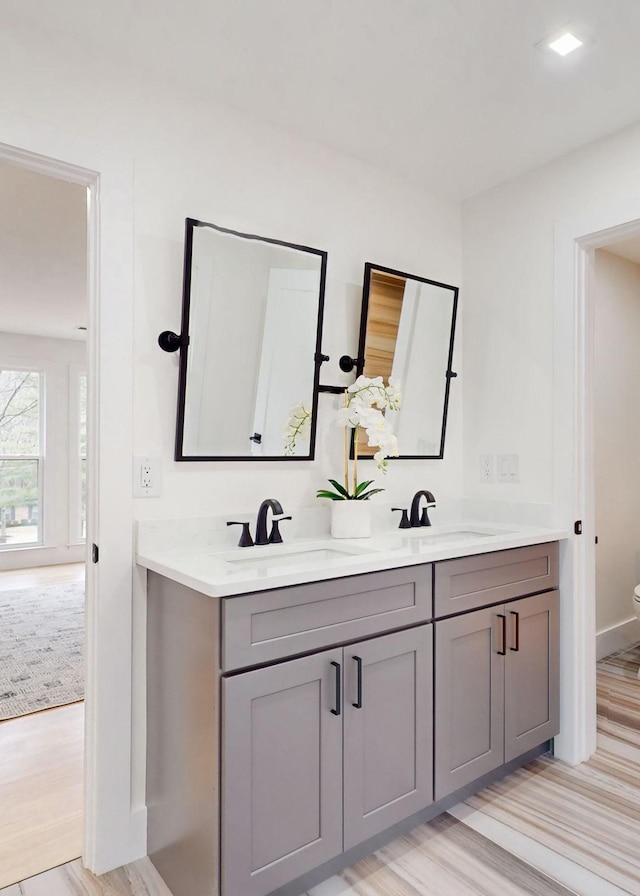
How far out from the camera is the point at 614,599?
11.8 ft

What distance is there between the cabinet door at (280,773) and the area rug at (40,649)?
5.92 feet

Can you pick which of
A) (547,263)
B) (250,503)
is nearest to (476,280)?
(547,263)

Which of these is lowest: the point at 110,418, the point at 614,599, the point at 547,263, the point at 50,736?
the point at 50,736

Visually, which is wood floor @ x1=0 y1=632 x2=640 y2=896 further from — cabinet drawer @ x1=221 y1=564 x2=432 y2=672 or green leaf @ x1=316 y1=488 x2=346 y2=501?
green leaf @ x1=316 y1=488 x2=346 y2=501

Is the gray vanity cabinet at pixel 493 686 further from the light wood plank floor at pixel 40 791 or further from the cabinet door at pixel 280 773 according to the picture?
the light wood plank floor at pixel 40 791

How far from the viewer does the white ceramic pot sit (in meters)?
2.17

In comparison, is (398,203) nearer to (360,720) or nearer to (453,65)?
(453,65)

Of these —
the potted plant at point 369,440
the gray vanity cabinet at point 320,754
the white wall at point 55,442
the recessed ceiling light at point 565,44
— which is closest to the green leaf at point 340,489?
the potted plant at point 369,440

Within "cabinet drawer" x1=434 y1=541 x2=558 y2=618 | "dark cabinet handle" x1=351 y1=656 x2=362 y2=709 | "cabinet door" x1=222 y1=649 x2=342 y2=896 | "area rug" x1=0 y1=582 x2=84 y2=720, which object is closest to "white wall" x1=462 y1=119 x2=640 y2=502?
"cabinet drawer" x1=434 y1=541 x2=558 y2=618

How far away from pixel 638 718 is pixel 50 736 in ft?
8.57

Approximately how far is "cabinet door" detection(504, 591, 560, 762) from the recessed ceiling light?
1798mm

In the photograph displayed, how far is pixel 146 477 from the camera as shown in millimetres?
1871

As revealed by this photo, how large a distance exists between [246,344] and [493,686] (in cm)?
148

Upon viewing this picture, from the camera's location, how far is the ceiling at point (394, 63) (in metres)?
1.61
